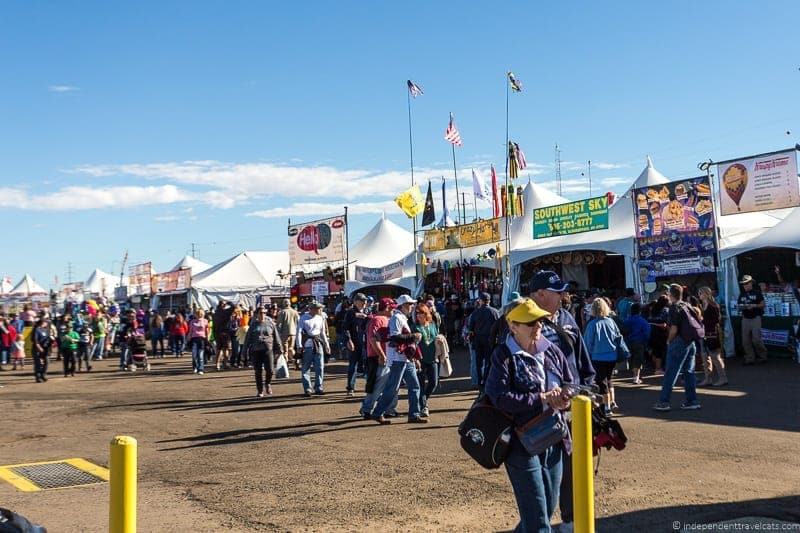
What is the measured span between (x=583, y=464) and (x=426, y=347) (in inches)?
298

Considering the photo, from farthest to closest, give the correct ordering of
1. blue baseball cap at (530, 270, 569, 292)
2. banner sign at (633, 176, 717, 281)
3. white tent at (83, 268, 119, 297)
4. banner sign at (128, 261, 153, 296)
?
1. white tent at (83, 268, 119, 297)
2. banner sign at (128, 261, 153, 296)
3. banner sign at (633, 176, 717, 281)
4. blue baseball cap at (530, 270, 569, 292)

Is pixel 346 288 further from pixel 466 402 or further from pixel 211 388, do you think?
pixel 466 402

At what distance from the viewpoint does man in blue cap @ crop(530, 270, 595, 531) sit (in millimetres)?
4958

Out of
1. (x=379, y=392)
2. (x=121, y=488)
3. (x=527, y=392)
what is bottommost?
(x=379, y=392)

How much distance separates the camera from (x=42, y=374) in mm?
19984

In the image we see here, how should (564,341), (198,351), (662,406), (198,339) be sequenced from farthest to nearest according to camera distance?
(198,351) → (198,339) → (662,406) → (564,341)

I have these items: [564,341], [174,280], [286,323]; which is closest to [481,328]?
[286,323]

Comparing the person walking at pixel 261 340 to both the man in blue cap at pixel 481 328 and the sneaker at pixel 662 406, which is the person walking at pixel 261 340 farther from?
the sneaker at pixel 662 406

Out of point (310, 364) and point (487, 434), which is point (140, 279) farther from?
point (487, 434)

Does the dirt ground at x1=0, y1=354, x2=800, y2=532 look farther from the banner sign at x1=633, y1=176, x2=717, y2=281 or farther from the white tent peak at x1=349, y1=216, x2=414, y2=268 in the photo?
the white tent peak at x1=349, y1=216, x2=414, y2=268

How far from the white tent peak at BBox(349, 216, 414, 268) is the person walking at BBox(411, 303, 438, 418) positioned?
85.5 feet

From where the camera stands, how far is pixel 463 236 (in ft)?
91.4

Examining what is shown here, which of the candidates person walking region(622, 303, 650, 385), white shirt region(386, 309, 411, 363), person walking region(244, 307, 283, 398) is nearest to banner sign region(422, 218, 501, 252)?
person walking region(622, 303, 650, 385)

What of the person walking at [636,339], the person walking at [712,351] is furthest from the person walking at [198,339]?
the person walking at [712,351]
